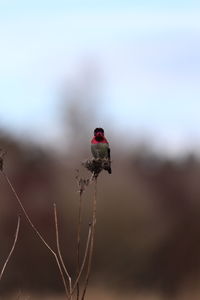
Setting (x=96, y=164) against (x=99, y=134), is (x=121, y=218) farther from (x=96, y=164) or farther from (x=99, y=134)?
(x=96, y=164)

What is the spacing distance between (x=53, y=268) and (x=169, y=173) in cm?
334

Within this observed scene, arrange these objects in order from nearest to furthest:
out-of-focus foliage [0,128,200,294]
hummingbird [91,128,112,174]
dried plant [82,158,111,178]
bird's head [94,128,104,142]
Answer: dried plant [82,158,111,178] < hummingbird [91,128,112,174] < bird's head [94,128,104,142] < out-of-focus foliage [0,128,200,294]

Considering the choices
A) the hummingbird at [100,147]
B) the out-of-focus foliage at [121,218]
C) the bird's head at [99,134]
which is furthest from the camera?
the out-of-focus foliage at [121,218]

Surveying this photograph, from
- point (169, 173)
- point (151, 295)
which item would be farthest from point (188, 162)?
point (151, 295)

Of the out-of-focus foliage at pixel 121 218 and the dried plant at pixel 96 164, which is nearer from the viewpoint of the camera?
the dried plant at pixel 96 164

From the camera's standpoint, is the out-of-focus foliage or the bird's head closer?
the bird's head

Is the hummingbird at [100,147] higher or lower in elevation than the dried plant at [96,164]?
lower

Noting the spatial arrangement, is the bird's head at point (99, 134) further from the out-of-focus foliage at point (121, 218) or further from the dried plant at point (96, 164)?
the out-of-focus foliage at point (121, 218)

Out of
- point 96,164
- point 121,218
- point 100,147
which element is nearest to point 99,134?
point 100,147

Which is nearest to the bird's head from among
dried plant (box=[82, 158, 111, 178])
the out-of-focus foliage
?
dried plant (box=[82, 158, 111, 178])

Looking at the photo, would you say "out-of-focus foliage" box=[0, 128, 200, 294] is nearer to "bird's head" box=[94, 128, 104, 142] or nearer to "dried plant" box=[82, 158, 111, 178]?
"bird's head" box=[94, 128, 104, 142]

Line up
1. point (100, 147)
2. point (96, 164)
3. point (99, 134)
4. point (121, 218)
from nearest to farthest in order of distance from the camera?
point (96, 164), point (100, 147), point (99, 134), point (121, 218)

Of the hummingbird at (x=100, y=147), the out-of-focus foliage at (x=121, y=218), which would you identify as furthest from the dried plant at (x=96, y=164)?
the out-of-focus foliage at (x=121, y=218)

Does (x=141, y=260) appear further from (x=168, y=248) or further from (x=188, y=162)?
(x=188, y=162)
